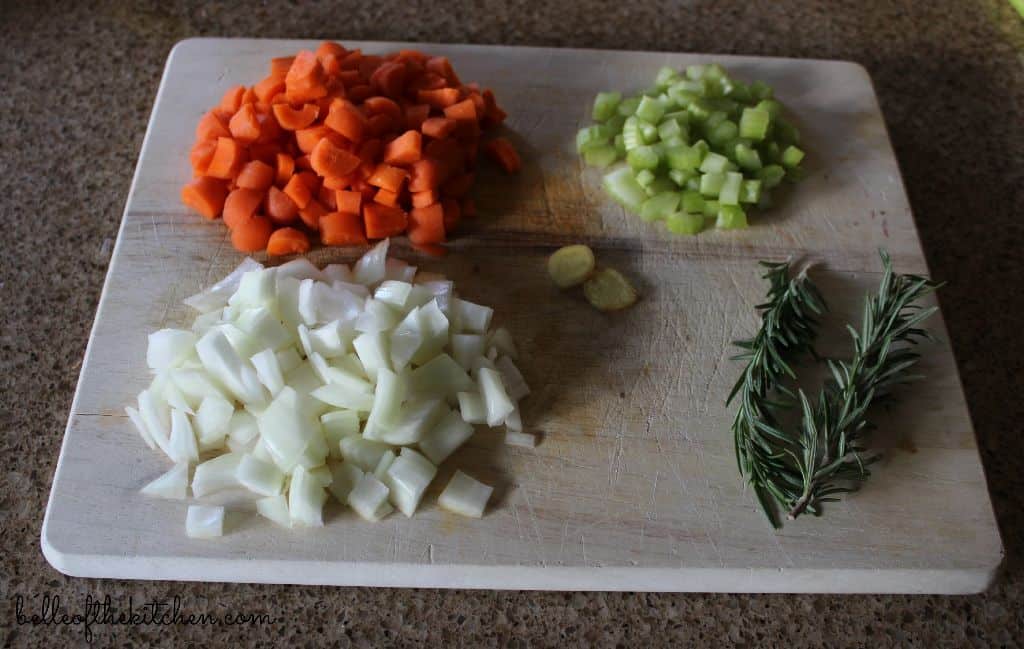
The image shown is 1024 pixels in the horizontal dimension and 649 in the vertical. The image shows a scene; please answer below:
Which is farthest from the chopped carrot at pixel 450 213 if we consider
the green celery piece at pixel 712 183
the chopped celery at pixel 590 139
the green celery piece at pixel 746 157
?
the green celery piece at pixel 746 157

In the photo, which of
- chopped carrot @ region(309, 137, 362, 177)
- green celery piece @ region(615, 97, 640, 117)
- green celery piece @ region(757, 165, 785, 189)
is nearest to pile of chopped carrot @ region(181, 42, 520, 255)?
chopped carrot @ region(309, 137, 362, 177)

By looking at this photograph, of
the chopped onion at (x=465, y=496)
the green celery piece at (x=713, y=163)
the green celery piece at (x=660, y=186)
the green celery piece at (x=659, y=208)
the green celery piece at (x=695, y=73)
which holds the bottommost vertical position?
the chopped onion at (x=465, y=496)

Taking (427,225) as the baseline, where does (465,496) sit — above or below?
below

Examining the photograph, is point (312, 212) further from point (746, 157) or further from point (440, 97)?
point (746, 157)

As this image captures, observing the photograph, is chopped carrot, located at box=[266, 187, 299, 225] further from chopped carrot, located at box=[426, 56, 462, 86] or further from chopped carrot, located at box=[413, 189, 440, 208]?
chopped carrot, located at box=[426, 56, 462, 86]

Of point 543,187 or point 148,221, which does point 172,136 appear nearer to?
point 148,221

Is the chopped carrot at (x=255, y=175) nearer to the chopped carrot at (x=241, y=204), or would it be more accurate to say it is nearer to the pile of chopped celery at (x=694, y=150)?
the chopped carrot at (x=241, y=204)

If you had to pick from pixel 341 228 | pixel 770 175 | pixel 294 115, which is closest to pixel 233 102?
pixel 294 115
